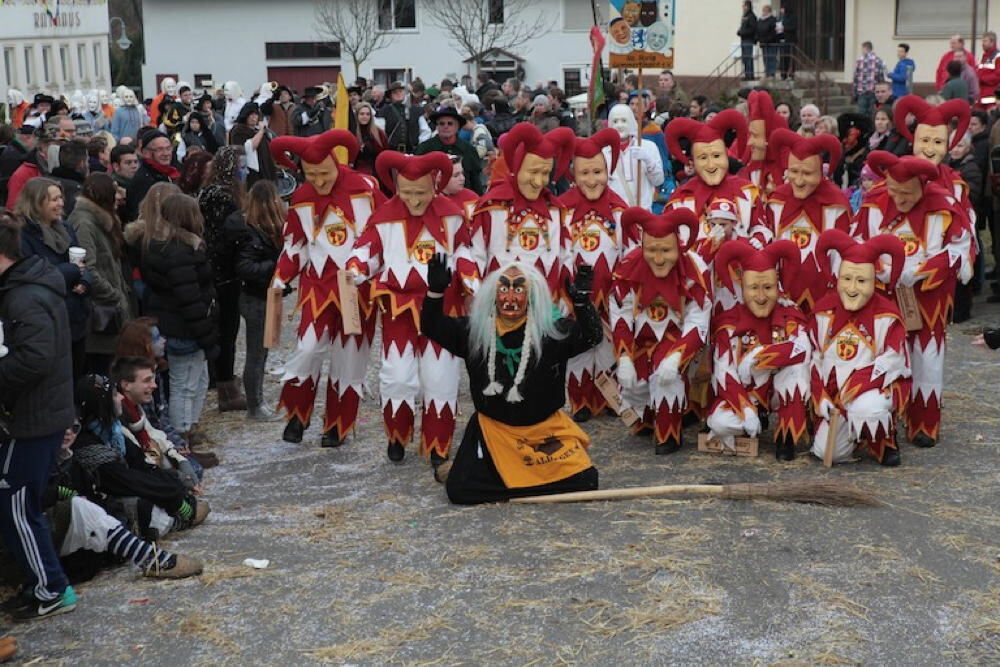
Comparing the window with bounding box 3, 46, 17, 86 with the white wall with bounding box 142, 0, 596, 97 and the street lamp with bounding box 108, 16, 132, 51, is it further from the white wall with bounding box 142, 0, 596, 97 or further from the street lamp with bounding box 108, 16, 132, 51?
the white wall with bounding box 142, 0, 596, 97

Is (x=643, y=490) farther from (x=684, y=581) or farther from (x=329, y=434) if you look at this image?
(x=329, y=434)

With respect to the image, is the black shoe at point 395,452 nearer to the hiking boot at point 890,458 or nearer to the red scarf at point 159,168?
the hiking boot at point 890,458

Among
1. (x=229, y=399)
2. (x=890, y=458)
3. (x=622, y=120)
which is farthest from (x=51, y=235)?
(x=622, y=120)

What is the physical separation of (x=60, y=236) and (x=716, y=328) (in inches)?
157

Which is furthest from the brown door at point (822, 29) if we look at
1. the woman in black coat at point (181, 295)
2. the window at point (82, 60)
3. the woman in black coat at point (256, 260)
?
the window at point (82, 60)

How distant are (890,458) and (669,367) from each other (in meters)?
1.43

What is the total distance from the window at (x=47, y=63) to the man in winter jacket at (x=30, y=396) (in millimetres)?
41603

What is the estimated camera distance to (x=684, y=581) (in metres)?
6.21

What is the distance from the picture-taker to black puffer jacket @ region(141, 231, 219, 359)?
8.13 metres

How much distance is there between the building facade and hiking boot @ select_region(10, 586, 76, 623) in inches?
1440

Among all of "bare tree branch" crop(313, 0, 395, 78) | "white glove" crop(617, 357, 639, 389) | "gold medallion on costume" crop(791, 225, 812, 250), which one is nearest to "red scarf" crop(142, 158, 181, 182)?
"white glove" crop(617, 357, 639, 389)

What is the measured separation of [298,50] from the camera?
46188 mm

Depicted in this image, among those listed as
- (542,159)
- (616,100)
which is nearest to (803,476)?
(542,159)

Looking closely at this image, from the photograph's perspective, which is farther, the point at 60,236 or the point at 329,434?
the point at 329,434
